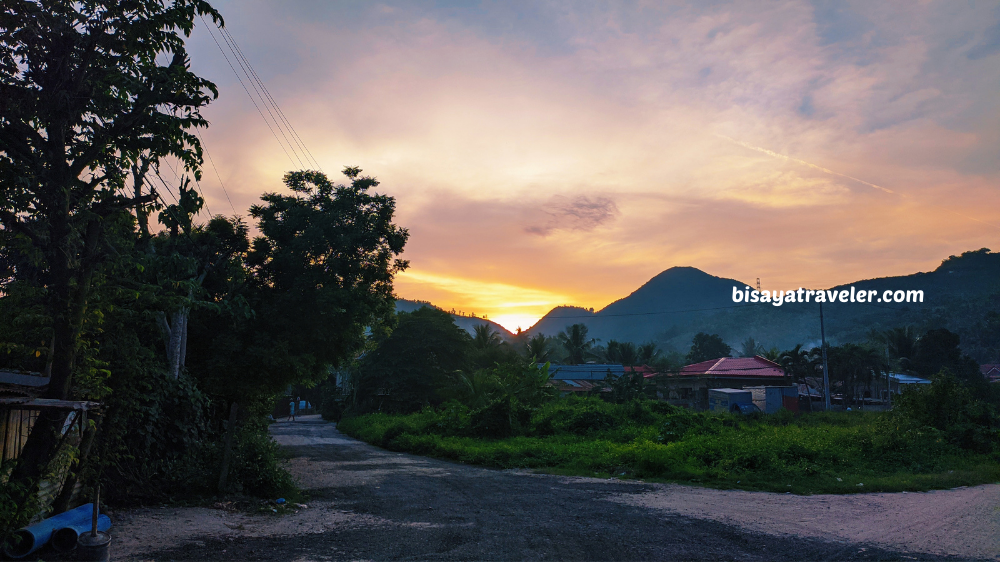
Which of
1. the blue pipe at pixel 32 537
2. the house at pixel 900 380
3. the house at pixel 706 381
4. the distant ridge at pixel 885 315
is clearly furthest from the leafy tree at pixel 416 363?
the distant ridge at pixel 885 315

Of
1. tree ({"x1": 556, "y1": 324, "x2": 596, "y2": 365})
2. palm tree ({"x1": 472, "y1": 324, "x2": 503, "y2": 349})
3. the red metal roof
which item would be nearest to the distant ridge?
tree ({"x1": 556, "y1": 324, "x2": 596, "y2": 365})

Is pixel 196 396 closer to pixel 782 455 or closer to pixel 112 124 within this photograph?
pixel 112 124

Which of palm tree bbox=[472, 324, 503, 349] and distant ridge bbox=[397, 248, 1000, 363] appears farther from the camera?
distant ridge bbox=[397, 248, 1000, 363]

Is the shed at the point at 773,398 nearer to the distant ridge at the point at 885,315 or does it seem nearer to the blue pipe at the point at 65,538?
the blue pipe at the point at 65,538

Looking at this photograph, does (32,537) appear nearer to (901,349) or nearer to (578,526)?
(578,526)

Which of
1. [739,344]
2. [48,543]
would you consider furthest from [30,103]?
[739,344]

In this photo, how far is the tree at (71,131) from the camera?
7.23 m

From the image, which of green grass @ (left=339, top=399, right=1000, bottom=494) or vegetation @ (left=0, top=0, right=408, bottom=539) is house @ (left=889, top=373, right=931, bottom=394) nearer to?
green grass @ (left=339, top=399, right=1000, bottom=494)

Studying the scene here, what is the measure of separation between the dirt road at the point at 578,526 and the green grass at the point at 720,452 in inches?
55.2

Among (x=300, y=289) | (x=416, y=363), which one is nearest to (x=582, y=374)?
(x=416, y=363)

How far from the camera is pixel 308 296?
13.7 m

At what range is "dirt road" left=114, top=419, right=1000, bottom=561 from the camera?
→ 7562 mm

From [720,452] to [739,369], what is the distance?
31665mm

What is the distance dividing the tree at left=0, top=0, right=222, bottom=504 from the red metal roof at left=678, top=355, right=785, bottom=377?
39917 millimetres
